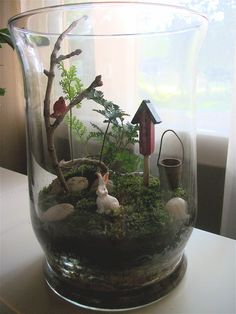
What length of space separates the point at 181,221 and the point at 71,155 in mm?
204

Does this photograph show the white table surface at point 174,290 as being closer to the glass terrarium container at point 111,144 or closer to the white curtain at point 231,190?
the glass terrarium container at point 111,144

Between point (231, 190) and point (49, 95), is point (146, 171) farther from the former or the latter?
point (231, 190)

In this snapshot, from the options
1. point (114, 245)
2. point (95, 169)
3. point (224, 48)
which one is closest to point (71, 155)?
point (95, 169)

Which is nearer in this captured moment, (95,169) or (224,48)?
(95,169)

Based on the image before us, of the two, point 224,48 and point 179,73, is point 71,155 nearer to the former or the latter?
point 179,73

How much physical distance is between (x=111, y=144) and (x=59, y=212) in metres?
0.14

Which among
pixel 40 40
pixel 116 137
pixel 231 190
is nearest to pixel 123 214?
pixel 116 137

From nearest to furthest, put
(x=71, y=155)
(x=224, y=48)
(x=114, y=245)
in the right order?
(x=114, y=245)
(x=71, y=155)
(x=224, y=48)

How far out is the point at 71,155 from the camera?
55cm

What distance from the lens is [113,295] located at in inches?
18.3

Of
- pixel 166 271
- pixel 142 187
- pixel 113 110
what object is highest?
pixel 113 110

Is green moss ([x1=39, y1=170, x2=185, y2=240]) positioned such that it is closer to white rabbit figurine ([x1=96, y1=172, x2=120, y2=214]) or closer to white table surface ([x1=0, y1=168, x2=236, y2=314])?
white rabbit figurine ([x1=96, y1=172, x2=120, y2=214])

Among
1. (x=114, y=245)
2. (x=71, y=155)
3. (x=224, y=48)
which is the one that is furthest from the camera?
(x=224, y=48)

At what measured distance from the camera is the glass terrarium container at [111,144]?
45 centimetres
